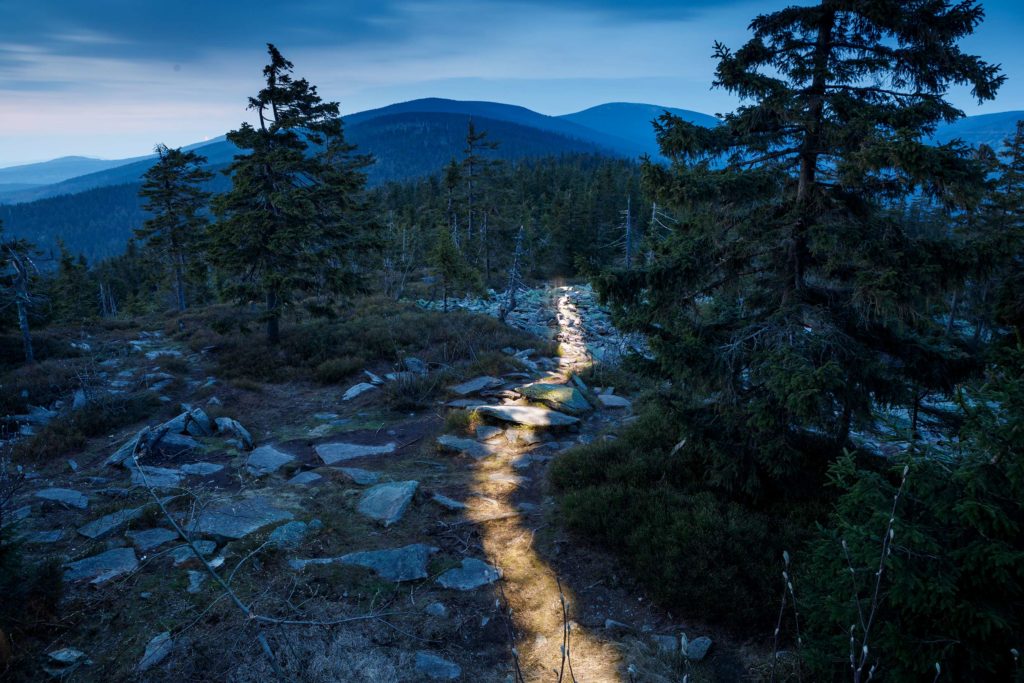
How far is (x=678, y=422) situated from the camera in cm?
664

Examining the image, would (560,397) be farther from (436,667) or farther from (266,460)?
(436,667)

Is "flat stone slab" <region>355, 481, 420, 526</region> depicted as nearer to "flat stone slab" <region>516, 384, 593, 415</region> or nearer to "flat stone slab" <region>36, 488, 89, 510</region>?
"flat stone slab" <region>36, 488, 89, 510</region>

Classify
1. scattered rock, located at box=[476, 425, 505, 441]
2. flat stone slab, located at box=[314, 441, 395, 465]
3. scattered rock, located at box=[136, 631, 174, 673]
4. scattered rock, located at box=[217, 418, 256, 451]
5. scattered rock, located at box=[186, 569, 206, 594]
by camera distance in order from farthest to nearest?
scattered rock, located at box=[476, 425, 505, 441] < scattered rock, located at box=[217, 418, 256, 451] < flat stone slab, located at box=[314, 441, 395, 465] < scattered rock, located at box=[186, 569, 206, 594] < scattered rock, located at box=[136, 631, 174, 673]

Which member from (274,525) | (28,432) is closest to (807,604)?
(274,525)

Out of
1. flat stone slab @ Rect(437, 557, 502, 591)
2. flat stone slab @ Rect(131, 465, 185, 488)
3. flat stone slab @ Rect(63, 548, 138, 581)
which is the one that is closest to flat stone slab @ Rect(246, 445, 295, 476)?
flat stone slab @ Rect(131, 465, 185, 488)

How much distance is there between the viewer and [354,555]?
580cm

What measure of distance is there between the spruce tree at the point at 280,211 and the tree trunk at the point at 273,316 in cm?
3

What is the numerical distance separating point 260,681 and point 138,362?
48.9ft

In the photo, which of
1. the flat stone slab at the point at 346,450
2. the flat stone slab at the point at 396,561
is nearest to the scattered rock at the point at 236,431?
the flat stone slab at the point at 346,450

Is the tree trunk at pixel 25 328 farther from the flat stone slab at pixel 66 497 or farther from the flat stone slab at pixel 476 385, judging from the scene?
the flat stone slab at pixel 476 385

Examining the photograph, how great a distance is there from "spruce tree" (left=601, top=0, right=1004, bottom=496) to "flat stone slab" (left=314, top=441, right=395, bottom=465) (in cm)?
539

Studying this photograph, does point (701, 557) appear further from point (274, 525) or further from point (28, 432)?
point (28, 432)

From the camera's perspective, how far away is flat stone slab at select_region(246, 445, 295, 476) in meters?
8.11

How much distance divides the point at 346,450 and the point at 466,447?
2.21 meters
